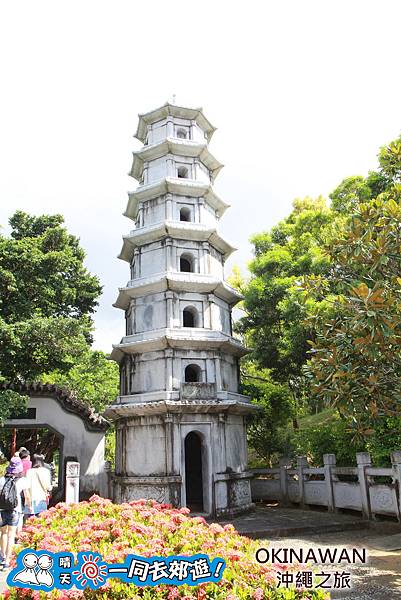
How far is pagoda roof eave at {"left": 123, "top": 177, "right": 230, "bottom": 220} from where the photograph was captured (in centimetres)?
1611

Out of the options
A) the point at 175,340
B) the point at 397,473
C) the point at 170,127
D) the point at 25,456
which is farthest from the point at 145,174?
the point at 397,473

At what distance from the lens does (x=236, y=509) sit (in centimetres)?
1334

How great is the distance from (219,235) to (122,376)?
594 centimetres

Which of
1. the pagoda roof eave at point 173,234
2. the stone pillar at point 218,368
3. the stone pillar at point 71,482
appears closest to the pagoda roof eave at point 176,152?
the pagoda roof eave at point 173,234

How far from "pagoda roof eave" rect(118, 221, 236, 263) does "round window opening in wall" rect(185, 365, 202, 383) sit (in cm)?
444

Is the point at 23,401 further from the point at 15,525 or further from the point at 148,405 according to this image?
the point at 15,525

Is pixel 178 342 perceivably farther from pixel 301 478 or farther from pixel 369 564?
pixel 369 564

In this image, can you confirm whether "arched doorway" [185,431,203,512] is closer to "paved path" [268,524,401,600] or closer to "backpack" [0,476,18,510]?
"paved path" [268,524,401,600]

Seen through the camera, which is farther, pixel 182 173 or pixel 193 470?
pixel 182 173

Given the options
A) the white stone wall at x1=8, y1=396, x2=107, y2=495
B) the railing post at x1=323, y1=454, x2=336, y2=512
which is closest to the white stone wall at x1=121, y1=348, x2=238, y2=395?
the white stone wall at x1=8, y1=396, x2=107, y2=495

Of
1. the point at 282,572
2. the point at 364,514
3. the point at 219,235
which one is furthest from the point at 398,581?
the point at 219,235

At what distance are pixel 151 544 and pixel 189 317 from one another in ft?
36.6

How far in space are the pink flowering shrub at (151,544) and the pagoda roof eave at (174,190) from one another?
11725 millimetres

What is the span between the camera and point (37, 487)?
8469 millimetres
